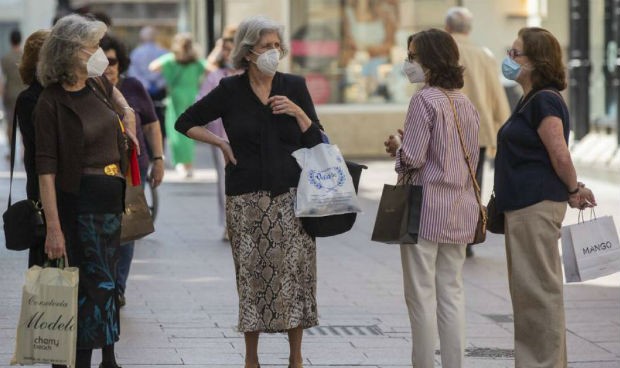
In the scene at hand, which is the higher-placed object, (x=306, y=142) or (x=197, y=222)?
(x=306, y=142)

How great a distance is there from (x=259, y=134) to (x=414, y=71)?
77 centimetres

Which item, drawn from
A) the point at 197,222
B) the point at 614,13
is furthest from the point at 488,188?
the point at 614,13

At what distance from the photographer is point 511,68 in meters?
6.69

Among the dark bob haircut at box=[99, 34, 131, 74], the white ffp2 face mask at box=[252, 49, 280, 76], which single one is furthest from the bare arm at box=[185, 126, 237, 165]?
the dark bob haircut at box=[99, 34, 131, 74]

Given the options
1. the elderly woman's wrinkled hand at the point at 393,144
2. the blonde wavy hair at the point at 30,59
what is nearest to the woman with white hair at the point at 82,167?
the blonde wavy hair at the point at 30,59

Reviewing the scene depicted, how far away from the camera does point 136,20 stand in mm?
39656

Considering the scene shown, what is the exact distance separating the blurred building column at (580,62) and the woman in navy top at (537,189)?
15659 millimetres

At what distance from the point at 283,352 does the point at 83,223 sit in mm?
1875

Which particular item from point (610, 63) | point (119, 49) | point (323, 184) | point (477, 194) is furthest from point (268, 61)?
point (610, 63)

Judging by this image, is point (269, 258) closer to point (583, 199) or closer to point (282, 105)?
point (282, 105)

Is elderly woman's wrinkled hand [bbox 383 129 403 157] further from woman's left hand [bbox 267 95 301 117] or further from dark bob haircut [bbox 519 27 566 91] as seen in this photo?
dark bob haircut [bbox 519 27 566 91]

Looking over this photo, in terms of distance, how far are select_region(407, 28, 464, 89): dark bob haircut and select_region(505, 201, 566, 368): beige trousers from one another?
65cm

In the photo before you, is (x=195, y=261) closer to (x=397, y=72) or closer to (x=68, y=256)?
(x=68, y=256)

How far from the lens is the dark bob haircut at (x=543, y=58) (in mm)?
6582
